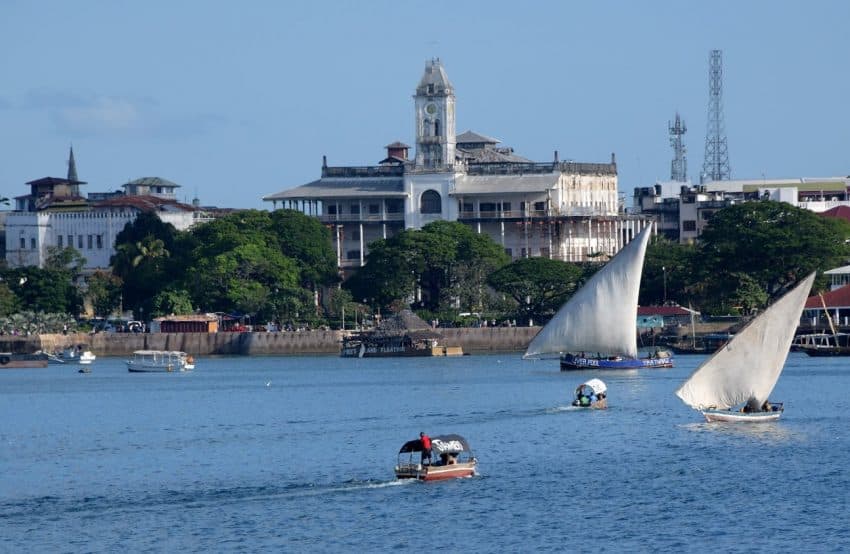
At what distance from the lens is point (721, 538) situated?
179 ft

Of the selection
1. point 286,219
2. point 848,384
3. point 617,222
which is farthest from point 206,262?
point 848,384

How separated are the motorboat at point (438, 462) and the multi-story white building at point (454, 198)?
394ft

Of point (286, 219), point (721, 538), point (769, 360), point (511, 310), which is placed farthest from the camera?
point (286, 219)

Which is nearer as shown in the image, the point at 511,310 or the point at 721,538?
the point at 721,538

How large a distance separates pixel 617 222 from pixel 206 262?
42.5m

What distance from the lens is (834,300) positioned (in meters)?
154

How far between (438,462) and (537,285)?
95.8 metres

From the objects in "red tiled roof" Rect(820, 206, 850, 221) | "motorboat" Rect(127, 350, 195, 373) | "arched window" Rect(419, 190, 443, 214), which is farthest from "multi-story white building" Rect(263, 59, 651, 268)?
"motorboat" Rect(127, 350, 195, 373)

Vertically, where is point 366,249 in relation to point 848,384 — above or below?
above

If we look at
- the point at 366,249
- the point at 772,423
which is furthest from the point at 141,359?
the point at 772,423

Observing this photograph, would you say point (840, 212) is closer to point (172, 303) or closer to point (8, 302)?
point (172, 303)

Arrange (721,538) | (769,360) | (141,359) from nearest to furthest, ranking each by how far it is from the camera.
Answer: (721,538) → (769,360) → (141,359)

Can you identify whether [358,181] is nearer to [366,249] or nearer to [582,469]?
[366,249]

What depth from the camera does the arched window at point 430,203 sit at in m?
192
